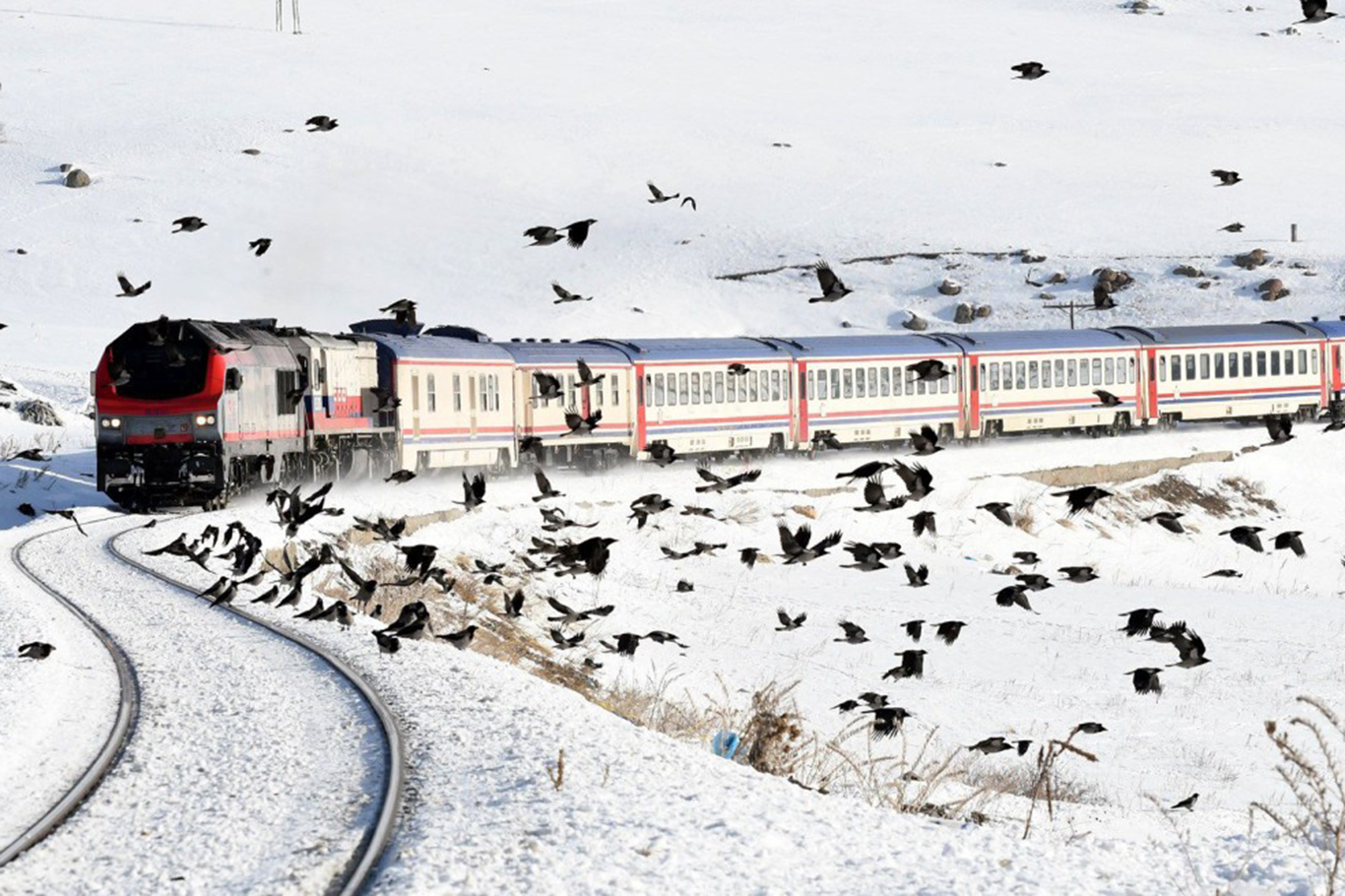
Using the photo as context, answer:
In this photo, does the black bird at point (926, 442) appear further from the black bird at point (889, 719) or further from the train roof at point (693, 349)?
the train roof at point (693, 349)

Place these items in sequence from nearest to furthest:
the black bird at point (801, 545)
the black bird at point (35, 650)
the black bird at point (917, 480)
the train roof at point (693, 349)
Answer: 1. the black bird at point (917, 480)
2. the black bird at point (801, 545)
3. the black bird at point (35, 650)
4. the train roof at point (693, 349)

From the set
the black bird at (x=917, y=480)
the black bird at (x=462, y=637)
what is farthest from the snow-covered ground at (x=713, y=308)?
the black bird at (x=917, y=480)

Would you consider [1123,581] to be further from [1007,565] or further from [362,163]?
[362,163]

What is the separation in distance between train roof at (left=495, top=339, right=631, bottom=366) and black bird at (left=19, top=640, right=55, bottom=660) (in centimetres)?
2316

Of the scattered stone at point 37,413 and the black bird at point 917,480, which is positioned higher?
the scattered stone at point 37,413

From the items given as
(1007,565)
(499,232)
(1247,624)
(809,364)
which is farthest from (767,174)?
(1247,624)

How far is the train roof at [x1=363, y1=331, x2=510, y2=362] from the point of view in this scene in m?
35.9

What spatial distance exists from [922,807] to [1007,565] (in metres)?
24.9

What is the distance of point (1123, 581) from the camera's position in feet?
117

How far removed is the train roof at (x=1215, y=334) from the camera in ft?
168

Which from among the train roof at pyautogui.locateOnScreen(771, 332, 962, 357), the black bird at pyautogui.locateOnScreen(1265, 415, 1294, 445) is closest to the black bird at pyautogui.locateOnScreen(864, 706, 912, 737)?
the black bird at pyautogui.locateOnScreen(1265, 415, 1294, 445)

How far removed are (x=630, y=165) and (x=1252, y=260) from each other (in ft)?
114

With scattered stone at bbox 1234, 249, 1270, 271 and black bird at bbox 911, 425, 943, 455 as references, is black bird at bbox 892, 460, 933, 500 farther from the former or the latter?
scattered stone at bbox 1234, 249, 1270, 271

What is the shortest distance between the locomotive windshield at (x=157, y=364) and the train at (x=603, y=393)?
32 mm
